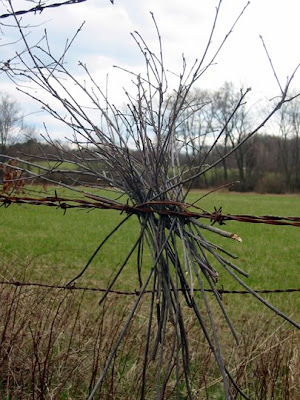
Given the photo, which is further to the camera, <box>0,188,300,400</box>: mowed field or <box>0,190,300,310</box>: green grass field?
<box>0,190,300,310</box>: green grass field

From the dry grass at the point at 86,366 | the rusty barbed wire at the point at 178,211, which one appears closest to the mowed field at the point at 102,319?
the dry grass at the point at 86,366

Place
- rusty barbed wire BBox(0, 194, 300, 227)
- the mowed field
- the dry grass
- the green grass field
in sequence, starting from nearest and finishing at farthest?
rusty barbed wire BBox(0, 194, 300, 227) < the dry grass < the mowed field < the green grass field

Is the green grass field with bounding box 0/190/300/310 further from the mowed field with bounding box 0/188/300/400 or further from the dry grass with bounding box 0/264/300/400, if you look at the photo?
the dry grass with bounding box 0/264/300/400

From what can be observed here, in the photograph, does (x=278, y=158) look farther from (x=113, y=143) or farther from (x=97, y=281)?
(x=113, y=143)

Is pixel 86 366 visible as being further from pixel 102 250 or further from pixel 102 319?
pixel 102 250

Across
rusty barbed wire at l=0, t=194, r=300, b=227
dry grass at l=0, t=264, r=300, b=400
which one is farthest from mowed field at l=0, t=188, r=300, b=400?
rusty barbed wire at l=0, t=194, r=300, b=227

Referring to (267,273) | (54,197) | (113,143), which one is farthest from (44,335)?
(267,273)

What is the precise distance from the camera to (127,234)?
17922mm

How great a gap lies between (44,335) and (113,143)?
172 cm

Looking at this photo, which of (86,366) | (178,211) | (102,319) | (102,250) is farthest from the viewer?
(102,250)

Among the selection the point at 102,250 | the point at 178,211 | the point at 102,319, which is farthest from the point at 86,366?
the point at 102,250

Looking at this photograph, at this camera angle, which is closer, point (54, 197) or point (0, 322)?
point (54, 197)

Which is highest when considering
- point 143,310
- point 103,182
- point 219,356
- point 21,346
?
point 103,182

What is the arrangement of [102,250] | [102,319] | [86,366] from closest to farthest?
[102,319] → [86,366] → [102,250]
